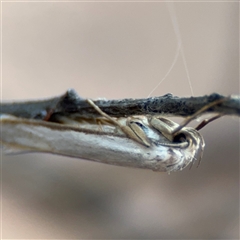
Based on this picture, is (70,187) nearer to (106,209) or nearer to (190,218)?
(106,209)

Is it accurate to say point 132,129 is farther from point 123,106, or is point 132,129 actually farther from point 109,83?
point 109,83

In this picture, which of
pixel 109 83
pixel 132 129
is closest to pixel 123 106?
pixel 132 129

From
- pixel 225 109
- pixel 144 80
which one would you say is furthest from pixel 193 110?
pixel 144 80

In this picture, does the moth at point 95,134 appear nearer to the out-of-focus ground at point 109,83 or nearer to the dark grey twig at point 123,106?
the dark grey twig at point 123,106

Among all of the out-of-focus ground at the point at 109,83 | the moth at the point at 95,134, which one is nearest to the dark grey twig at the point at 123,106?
the moth at the point at 95,134

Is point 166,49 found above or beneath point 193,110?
above

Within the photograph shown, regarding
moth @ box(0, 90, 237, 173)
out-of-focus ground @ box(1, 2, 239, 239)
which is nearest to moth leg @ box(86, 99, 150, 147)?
moth @ box(0, 90, 237, 173)
